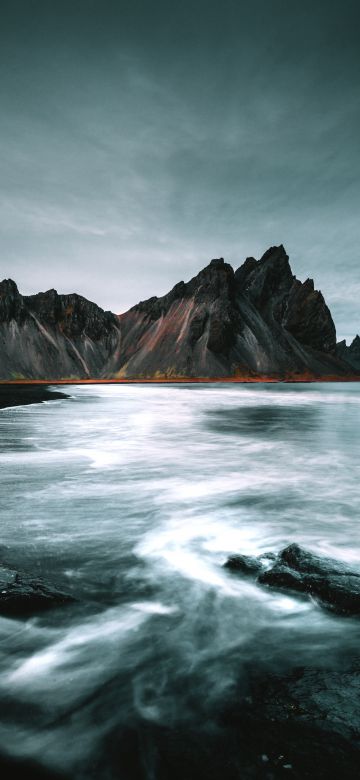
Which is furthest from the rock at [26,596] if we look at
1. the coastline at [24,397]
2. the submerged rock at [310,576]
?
the coastline at [24,397]

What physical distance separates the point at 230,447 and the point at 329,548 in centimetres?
1153

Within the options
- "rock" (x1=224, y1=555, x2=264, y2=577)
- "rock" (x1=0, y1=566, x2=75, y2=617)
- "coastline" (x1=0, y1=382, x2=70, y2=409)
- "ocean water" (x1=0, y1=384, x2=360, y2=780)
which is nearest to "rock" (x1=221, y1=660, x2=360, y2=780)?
"ocean water" (x1=0, y1=384, x2=360, y2=780)

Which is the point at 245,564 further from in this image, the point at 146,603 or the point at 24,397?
the point at 24,397

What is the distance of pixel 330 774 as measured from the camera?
273 centimetres

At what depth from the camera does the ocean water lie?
3.30 m

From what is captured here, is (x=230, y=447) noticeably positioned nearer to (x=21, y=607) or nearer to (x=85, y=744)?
(x=21, y=607)

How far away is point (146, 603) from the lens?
5.23m

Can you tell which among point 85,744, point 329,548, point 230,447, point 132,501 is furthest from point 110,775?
point 230,447

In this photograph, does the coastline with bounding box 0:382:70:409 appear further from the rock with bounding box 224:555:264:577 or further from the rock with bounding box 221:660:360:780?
the rock with bounding box 221:660:360:780

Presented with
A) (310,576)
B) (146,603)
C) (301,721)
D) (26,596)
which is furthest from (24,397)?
(301,721)

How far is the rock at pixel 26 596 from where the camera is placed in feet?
15.6

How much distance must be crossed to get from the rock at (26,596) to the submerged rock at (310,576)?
2.48 metres

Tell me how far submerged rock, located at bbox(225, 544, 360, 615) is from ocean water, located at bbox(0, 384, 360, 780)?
208 millimetres

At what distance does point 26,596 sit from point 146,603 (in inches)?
55.0
